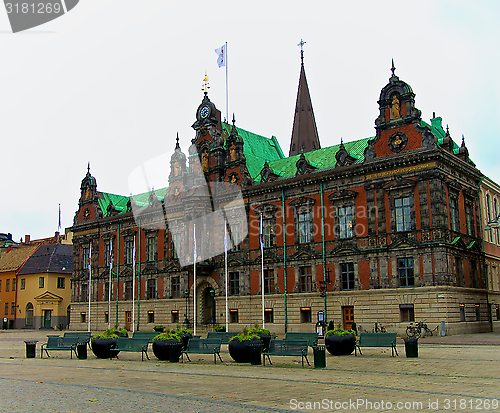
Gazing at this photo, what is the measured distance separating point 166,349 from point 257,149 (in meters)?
42.4

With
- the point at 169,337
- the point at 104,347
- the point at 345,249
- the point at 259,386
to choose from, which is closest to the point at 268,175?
the point at 345,249

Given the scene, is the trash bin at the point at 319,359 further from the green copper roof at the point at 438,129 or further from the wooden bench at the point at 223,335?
the green copper roof at the point at 438,129

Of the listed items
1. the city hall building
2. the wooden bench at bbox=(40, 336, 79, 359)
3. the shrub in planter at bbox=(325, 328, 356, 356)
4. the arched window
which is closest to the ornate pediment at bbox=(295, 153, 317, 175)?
the city hall building

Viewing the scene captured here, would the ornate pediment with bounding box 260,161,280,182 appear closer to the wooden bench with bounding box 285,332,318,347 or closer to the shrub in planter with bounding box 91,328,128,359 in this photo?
the wooden bench with bounding box 285,332,318,347

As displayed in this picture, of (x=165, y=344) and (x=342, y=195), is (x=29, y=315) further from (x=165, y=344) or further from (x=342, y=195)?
(x=165, y=344)

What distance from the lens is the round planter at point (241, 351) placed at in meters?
21.8

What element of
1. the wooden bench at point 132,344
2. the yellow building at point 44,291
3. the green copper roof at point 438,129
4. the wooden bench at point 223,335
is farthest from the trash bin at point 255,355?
the yellow building at point 44,291

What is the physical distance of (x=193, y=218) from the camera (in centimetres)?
5606

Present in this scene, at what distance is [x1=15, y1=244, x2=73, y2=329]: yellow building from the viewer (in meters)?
77.9

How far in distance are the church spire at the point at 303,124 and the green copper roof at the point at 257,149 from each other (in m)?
2.45

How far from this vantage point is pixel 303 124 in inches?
2783

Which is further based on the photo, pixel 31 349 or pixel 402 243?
pixel 402 243

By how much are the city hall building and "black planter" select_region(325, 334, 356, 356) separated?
18.6 meters

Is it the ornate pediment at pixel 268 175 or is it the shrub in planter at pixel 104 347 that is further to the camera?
the ornate pediment at pixel 268 175
